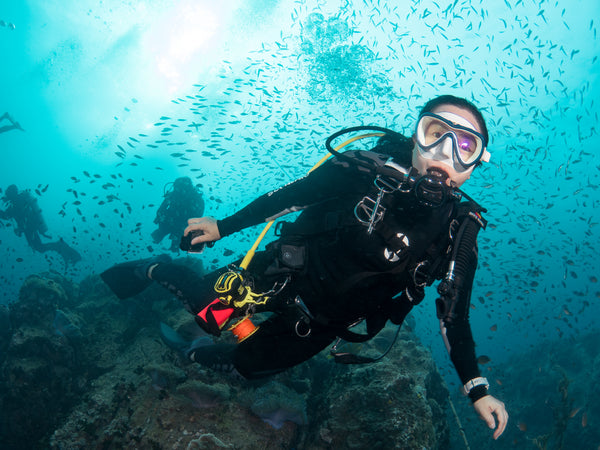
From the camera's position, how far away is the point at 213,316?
2293 mm

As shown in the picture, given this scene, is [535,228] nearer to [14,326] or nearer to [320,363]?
[320,363]

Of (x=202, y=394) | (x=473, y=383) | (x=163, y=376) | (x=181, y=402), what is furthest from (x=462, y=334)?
(x=163, y=376)

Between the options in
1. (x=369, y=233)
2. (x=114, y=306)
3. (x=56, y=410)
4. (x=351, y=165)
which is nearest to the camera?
(x=369, y=233)

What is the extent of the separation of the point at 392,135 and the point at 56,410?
27.0 feet

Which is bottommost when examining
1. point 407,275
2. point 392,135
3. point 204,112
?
point 407,275

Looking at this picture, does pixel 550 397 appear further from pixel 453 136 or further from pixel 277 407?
pixel 453 136

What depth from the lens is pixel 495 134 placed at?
27016mm

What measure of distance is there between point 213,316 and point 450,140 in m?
2.42

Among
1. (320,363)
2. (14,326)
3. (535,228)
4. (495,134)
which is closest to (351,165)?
(320,363)

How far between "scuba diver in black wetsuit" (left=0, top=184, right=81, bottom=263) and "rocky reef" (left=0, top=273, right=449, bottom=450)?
35.4 ft

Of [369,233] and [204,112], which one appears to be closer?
[369,233]

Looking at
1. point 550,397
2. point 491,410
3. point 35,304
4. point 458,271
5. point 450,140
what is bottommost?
point 550,397

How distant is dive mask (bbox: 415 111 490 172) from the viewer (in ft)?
7.14

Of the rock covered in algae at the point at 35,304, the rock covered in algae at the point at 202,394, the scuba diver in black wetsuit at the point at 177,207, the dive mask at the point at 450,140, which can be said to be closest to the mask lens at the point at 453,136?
the dive mask at the point at 450,140
